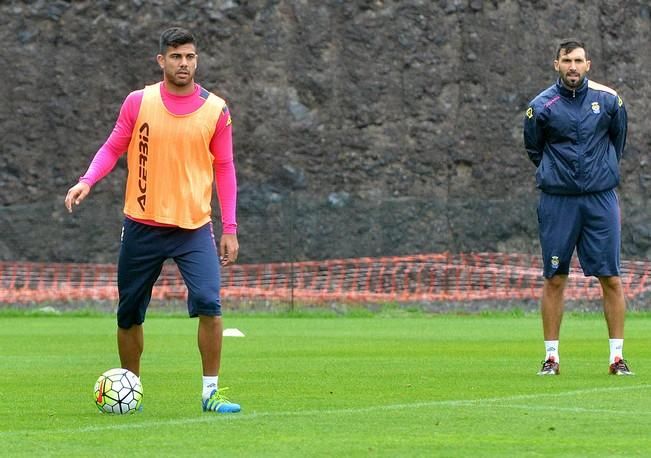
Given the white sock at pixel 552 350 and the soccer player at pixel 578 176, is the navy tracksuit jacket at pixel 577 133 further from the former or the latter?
the white sock at pixel 552 350

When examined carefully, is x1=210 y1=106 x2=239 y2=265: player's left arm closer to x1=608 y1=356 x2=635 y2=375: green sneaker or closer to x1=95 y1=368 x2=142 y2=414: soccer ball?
x1=95 y1=368 x2=142 y2=414: soccer ball

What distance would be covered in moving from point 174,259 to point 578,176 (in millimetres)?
3530

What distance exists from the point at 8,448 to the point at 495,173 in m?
26.9

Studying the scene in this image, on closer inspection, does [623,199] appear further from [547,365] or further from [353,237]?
[547,365]

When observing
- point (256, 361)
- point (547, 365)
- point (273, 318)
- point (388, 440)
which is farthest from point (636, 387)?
point (273, 318)

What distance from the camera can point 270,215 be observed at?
30.1 meters

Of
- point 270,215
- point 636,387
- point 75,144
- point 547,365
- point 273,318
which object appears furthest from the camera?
point 75,144

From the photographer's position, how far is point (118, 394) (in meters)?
8.69

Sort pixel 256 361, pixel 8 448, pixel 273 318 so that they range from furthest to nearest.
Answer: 1. pixel 273 318
2. pixel 256 361
3. pixel 8 448

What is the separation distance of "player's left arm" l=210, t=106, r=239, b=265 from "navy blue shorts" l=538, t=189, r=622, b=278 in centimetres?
314

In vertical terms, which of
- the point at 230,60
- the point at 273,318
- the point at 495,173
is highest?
the point at 230,60

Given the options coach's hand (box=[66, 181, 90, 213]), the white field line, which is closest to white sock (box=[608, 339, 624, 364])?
the white field line

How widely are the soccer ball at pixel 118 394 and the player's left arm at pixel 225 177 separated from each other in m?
0.88

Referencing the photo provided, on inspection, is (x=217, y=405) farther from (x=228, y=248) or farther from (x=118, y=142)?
(x=118, y=142)
